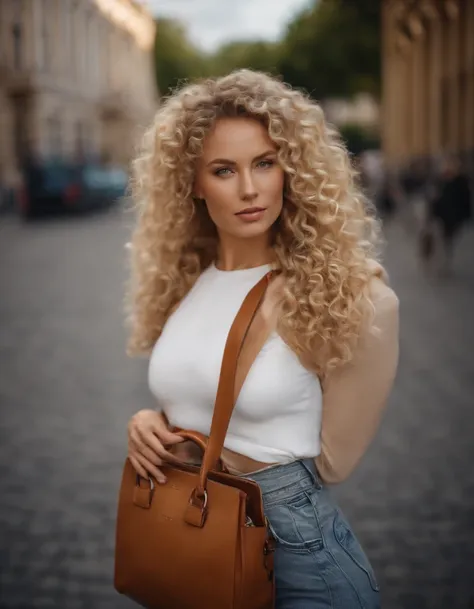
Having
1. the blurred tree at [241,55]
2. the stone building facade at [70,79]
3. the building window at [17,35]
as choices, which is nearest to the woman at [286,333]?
the stone building facade at [70,79]

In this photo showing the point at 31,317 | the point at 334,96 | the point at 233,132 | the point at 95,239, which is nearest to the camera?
the point at 233,132

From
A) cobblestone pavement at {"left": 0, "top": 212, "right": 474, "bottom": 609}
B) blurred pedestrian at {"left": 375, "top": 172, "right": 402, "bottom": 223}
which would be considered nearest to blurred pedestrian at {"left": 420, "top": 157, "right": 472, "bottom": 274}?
cobblestone pavement at {"left": 0, "top": 212, "right": 474, "bottom": 609}

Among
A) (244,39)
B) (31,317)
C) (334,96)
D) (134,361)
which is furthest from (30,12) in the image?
(244,39)

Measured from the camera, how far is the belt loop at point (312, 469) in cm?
190

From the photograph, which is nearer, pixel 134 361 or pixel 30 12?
pixel 134 361

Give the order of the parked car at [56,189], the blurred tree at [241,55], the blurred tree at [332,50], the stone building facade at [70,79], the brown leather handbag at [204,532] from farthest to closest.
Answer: the blurred tree at [241,55]
the blurred tree at [332,50]
the parked car at [56,189]
the stone building facade at [70,79]
the brown leather handbag at [204,532]

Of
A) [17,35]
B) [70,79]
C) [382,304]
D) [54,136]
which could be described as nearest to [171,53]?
[54,136]

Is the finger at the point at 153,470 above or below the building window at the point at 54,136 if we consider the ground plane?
below

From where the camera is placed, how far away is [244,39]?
86500 millimetres

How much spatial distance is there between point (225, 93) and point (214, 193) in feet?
0.74

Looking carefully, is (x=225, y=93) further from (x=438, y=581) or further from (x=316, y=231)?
(x=438, y=581)

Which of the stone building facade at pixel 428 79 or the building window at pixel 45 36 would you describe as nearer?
the building window at pixel 45 36

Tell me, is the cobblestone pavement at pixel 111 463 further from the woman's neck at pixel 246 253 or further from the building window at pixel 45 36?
the building window at pixel 45 36

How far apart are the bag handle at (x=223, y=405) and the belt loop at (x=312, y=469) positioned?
0.24 metres
